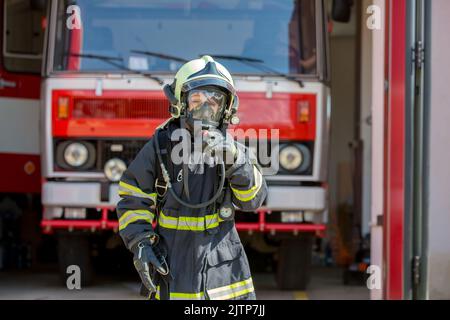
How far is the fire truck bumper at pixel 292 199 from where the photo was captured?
7727mm

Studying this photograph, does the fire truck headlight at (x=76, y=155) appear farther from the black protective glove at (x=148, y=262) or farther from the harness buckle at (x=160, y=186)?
the black protective glove at (x=148, y=262)

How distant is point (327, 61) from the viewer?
7.98 meters

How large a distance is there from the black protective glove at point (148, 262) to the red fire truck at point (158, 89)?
11.9 feet

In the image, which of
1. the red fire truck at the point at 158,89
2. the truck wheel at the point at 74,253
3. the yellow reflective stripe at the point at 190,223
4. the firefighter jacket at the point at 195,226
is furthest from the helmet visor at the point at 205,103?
the truck wheel at the point at 74,253

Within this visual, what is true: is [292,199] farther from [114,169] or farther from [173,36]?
[173,36]

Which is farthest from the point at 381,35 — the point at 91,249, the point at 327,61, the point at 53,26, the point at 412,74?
the point at 91,249

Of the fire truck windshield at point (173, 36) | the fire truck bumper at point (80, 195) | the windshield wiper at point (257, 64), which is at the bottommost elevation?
the fire truck bumper at point (80, 195)

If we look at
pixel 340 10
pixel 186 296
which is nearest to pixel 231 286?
pixel 186 296

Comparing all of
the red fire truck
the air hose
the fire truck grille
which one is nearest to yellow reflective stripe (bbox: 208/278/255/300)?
the air hose

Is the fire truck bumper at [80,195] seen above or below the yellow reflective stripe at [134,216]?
below

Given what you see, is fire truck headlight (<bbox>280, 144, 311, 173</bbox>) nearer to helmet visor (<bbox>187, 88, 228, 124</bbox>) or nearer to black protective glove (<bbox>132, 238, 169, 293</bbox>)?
helmet visor (<bbox>187, 88, 228, 124</bbox>)

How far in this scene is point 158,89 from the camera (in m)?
7.70

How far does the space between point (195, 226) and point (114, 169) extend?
12.2 ft

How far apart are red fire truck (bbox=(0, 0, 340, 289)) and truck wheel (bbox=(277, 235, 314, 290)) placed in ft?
0.93
